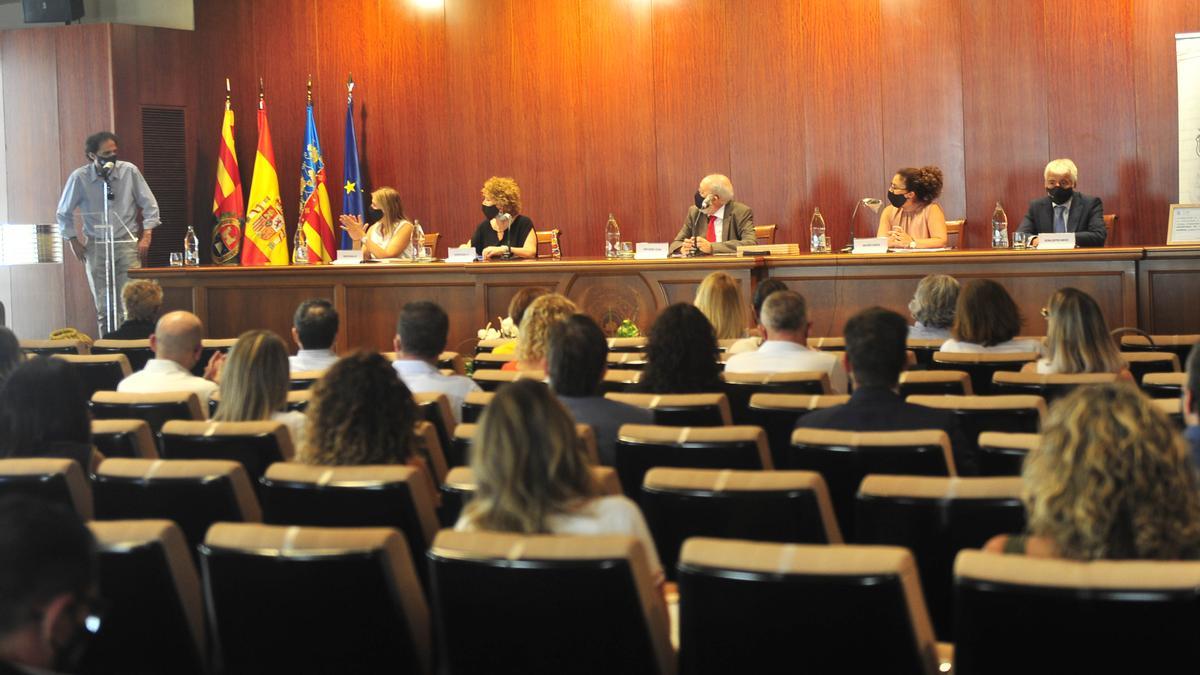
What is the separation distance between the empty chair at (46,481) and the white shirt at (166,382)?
1.80 m

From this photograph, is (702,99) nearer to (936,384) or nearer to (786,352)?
(786,352)

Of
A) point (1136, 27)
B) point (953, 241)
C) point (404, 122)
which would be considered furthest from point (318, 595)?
point (404, 122)

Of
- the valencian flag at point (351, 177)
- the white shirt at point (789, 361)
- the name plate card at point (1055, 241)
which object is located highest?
the valencian flag at point (351, 177)

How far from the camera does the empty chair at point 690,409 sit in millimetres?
3902

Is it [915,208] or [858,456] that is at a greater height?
[915,208]

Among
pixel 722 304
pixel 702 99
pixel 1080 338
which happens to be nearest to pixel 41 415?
pixel 1080 338

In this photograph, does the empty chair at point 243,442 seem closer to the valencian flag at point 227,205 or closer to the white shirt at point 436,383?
the white shirt at point 436,383

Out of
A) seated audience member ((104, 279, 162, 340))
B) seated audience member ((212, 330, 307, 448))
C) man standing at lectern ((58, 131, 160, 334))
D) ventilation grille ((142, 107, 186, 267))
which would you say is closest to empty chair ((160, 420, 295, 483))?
seated audience member ((212, 330, 307, 448))

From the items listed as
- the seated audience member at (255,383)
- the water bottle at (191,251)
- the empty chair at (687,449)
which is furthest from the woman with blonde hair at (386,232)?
the empty chair at (687,449)

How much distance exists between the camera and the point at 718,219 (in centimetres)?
930

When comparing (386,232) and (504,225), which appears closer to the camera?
(504,225)

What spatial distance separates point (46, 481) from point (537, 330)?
222cm

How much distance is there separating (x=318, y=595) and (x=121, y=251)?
8.78m

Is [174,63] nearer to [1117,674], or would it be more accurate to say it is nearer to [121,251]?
[121,251]
